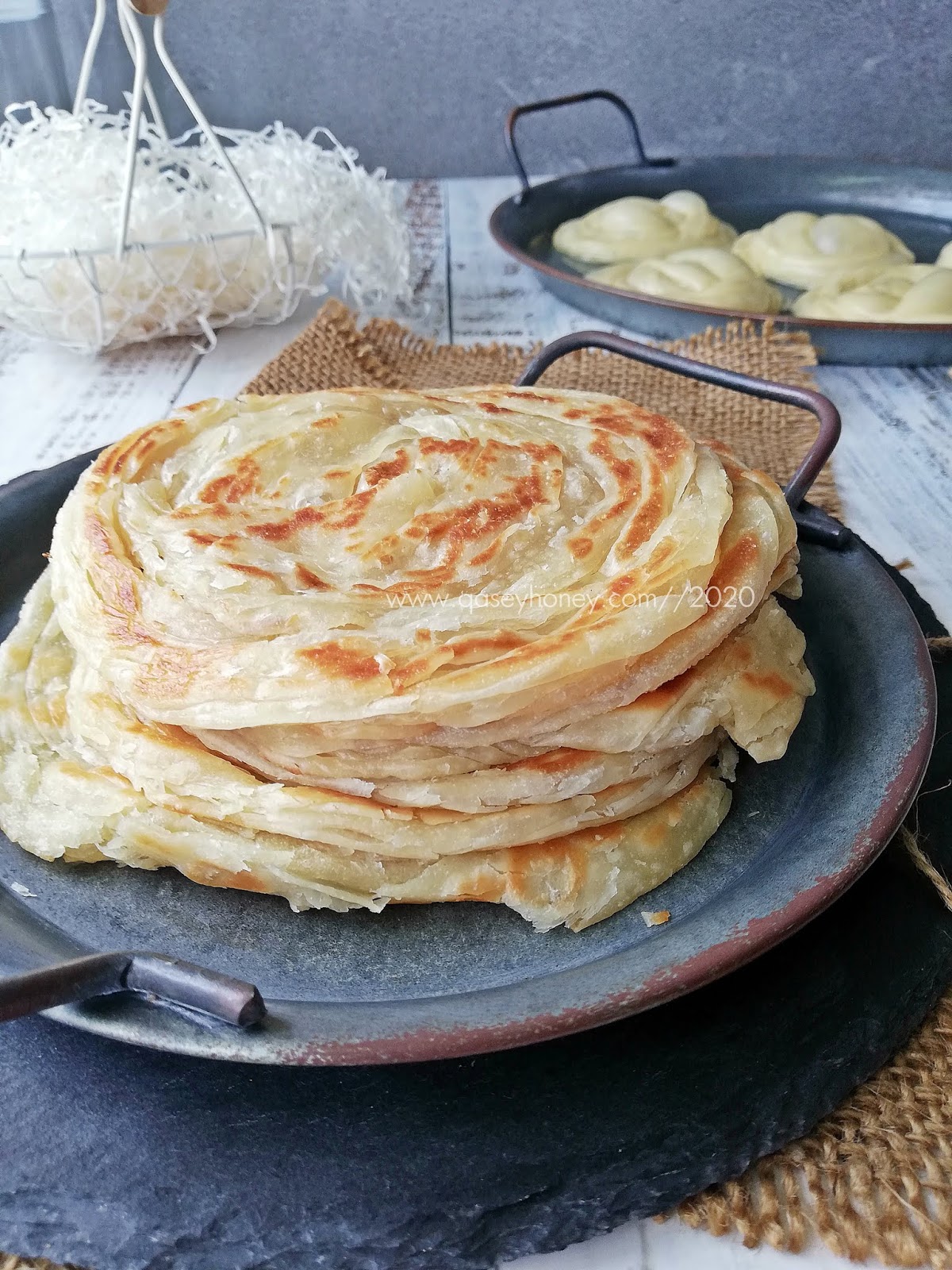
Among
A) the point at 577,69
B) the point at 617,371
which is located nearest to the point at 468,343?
the point at 617,371

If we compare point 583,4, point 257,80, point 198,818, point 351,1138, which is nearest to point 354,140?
point 257,80

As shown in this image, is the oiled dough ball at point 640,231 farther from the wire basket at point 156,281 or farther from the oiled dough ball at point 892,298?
the wire basket at point 156,281

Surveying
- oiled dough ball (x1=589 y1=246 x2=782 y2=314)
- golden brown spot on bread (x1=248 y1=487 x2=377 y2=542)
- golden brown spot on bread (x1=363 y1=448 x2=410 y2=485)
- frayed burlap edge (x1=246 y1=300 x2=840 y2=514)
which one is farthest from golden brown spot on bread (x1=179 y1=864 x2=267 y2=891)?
oiled dough ball (x1=589 y1=246 x2=782 y2=314)

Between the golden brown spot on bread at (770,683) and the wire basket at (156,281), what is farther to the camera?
the wire basket at (156,281)

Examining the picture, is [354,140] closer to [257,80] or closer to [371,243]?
→ [257,80]

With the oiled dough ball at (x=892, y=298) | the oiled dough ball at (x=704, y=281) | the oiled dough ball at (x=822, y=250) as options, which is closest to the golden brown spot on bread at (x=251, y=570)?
the oiled dough ball at (x=704, y=281)

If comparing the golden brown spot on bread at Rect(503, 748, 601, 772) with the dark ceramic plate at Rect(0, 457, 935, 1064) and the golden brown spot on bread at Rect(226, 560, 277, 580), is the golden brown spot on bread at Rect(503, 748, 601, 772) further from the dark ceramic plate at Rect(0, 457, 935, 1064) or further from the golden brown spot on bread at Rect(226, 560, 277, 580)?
the golden brown spot on bread at Rect(226, 560, 277, 580)
